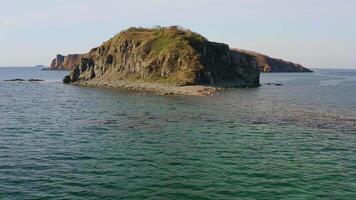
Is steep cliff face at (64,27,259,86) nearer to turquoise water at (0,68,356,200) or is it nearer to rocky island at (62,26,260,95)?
rocky island at (62,26,260,95)

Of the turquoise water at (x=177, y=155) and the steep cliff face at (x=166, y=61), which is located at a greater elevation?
the steep cliff face at (x=166, y=61)

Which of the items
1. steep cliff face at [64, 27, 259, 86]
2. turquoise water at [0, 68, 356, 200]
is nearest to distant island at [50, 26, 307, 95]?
steep cliff face at [64, 27, 259, 86]

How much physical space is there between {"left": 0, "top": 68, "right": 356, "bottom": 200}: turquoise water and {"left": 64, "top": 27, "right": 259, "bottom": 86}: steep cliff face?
6576 centimetres

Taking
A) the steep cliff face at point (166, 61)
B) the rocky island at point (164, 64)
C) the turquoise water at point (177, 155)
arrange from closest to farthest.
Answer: the turquoise water at point (177, 155)
the rocky island at point (164, 64)
the steep cliff face at point (166, 61)

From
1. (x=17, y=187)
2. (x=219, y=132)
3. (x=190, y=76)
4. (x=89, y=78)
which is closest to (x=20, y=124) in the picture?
(x=219, y=132)

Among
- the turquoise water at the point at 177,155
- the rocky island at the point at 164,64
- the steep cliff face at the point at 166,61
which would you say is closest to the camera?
the turquoise water at the point at 177,155

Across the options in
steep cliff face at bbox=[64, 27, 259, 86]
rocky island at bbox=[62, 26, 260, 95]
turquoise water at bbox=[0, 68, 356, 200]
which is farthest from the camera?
steep cliff face at bbox=[64, 27, 259, 86]

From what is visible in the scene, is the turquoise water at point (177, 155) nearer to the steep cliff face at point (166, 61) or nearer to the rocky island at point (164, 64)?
the rocky island at point (164, 64)

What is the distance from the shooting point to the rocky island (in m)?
135

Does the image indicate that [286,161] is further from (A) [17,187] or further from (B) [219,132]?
(A) [17,187]

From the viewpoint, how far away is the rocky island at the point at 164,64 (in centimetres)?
13500

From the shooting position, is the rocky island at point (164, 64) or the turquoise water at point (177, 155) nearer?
the turquoise water at point (177, 155)

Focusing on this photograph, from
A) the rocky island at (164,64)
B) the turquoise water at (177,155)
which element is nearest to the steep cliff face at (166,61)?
the rocky island at (164,64)

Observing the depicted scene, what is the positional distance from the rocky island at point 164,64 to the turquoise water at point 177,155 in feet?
189
